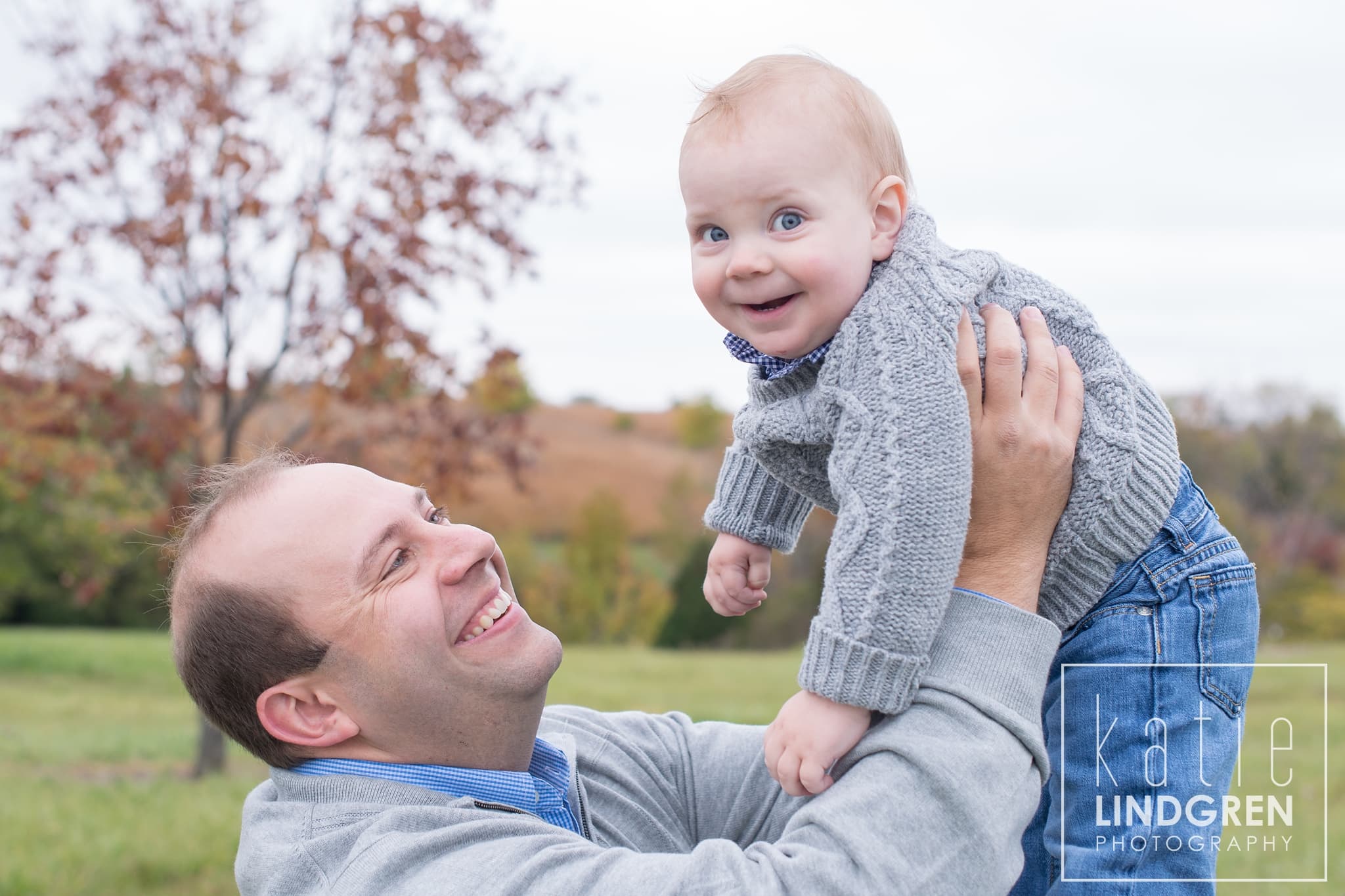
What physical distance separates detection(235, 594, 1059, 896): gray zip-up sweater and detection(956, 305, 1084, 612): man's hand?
0.28 ft

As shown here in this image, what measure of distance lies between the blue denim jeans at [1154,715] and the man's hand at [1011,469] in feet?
0.71

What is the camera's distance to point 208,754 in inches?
326

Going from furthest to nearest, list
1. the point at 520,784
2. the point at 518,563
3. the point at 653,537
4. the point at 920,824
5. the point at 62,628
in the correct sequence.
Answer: the point at 653,537
the point at 518,563
the point at 62,628
the point at 520,784
the point at 920,824

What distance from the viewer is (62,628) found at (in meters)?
20.8

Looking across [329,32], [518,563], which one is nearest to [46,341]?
[329,32]

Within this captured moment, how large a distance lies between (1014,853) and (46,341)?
709cm

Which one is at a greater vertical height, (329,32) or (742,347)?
(329,32)

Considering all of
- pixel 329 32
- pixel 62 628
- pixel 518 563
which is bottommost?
pixel 62 628

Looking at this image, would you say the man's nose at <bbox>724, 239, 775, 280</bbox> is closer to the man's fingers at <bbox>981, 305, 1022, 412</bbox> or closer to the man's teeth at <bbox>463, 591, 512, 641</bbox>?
the man's fingers at <bbox>981, 305, 1022, 412</bbox>

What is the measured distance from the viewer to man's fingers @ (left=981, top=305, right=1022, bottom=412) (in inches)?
73.7

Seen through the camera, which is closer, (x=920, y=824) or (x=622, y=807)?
(x=920, y=824)

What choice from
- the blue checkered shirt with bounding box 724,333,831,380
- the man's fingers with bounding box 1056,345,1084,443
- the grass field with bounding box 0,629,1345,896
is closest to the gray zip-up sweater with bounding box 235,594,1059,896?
the man's fingers with bounding box 1056,345,1084,443

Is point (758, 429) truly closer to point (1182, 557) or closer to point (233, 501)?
point (1182, 557)

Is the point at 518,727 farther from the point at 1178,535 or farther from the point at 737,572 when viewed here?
the point at 1178,535
